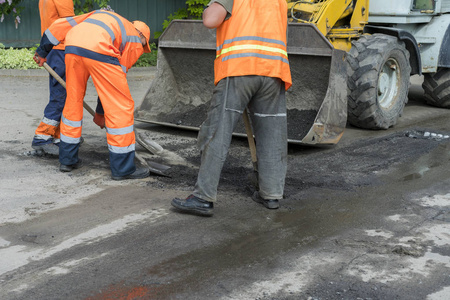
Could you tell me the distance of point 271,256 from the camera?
3.69 m

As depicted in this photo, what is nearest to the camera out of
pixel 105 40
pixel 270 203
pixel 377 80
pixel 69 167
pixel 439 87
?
pixel 270 203

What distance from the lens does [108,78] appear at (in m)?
5.01

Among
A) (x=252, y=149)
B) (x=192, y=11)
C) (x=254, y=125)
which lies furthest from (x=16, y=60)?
(x=254, y=125)

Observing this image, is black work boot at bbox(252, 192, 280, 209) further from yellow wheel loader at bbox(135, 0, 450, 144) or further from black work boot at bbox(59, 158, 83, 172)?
black work boot at bbox(59, 158, 83, 172)

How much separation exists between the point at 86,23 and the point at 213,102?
4.69 ft

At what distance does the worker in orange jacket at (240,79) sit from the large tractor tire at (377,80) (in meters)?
2.73

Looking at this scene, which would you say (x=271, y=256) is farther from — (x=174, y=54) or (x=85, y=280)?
(x=174, y=54)

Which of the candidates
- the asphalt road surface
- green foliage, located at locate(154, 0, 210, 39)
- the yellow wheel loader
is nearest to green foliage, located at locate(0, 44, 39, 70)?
green foliage, located at locate(154, 0, 210, 39)

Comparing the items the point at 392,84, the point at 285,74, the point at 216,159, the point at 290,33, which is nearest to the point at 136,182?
the point at 216,159

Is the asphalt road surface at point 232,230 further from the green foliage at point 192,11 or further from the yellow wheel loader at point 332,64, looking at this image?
the green foliage at point 192,11

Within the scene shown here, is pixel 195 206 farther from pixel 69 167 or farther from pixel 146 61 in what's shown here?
pixel 146 61

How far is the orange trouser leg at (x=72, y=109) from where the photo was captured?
16.8 feet

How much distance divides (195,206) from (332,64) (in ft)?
7.75

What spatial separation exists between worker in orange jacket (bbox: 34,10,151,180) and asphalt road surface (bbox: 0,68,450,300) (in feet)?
0.71
